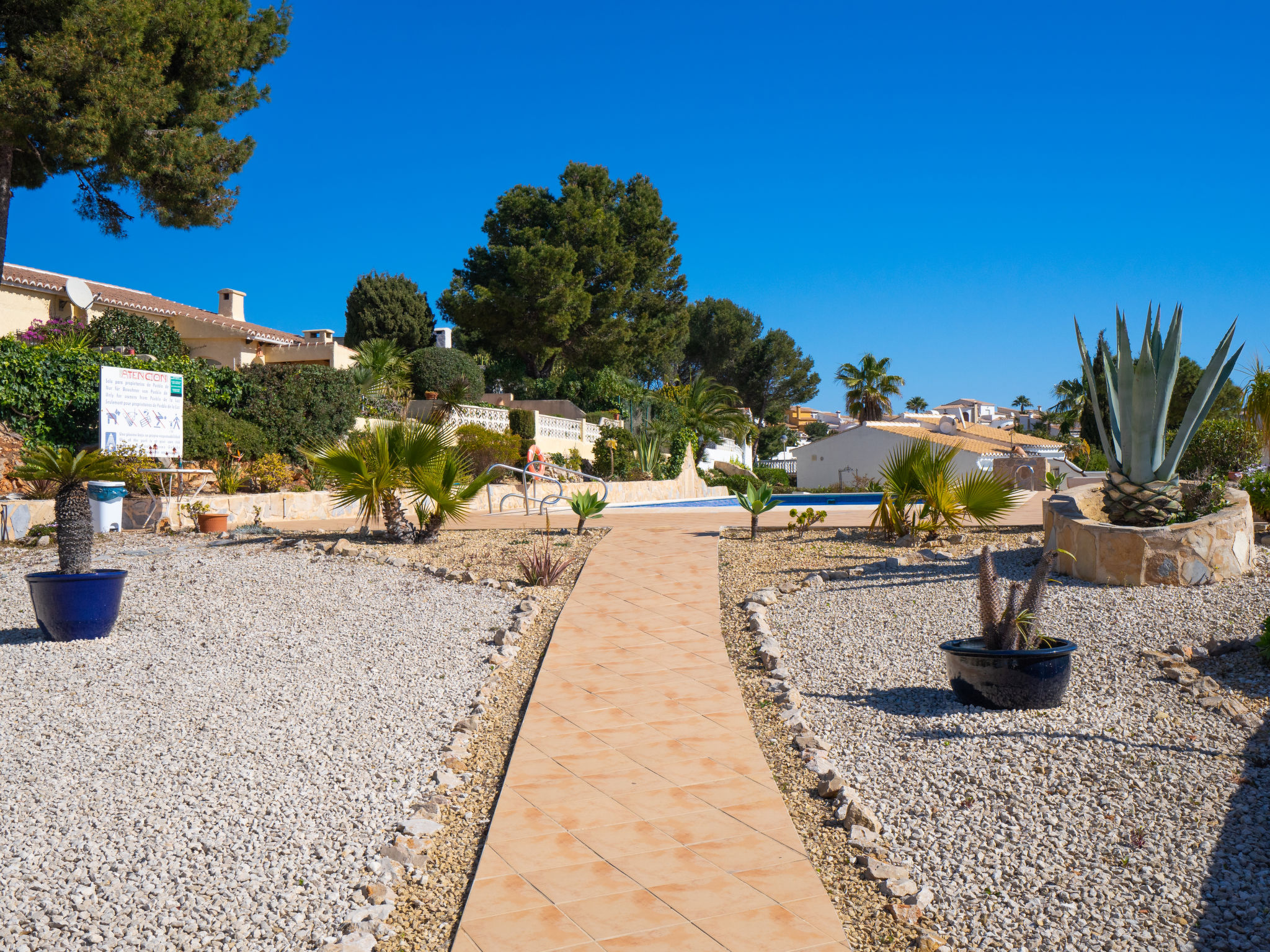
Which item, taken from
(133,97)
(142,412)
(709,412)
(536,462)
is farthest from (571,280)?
(142,412)

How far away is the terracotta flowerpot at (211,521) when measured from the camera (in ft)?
36.9

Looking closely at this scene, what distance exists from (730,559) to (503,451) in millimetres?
10725

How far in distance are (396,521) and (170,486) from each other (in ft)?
15.1

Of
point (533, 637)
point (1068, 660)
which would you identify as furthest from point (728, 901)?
point (533, 637)

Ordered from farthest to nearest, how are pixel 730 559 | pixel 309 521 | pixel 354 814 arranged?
pixel 309 521 → pixel 730 559 → pixel 354 814

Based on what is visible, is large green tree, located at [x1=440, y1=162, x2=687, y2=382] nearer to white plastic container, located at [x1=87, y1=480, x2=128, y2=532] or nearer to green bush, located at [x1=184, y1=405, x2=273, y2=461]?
green bush, located at [x1=184, y1=405, x2=273, y2=461]

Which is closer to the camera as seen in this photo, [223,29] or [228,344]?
[223,29]

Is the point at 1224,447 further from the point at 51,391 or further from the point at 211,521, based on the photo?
the point at 51,391

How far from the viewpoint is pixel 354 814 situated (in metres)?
3.60

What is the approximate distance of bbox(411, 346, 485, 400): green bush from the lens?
27.5m

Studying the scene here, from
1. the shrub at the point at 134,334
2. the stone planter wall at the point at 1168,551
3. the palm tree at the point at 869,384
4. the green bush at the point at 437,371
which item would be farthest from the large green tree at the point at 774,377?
the stone planter wall at the point at 1168,551

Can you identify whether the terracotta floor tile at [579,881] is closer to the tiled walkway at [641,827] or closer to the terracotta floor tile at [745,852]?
the tiled walkway at [641,827]

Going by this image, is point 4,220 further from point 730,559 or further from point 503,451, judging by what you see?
point 730,559

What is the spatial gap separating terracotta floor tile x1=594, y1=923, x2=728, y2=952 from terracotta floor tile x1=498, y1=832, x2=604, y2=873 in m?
0.49
